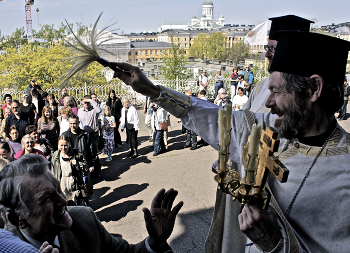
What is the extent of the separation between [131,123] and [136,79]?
7218 mm

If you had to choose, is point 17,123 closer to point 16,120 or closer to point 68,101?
point 16,120

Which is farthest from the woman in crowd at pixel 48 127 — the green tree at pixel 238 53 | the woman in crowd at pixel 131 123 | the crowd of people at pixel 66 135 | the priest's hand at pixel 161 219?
the green tree at pixel 238 53

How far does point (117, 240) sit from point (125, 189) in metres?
4.94

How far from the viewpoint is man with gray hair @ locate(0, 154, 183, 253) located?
1683 mm

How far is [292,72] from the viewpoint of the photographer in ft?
4.42

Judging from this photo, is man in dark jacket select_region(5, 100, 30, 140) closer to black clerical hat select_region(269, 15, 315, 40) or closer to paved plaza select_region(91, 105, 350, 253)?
paved plaza select_region(91, 105, 350, 253)

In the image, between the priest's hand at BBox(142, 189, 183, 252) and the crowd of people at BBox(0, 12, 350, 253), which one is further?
the priest's hand at BBox(142, 189, 183, 252)

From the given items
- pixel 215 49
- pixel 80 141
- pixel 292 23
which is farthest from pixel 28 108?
pixel 215 49

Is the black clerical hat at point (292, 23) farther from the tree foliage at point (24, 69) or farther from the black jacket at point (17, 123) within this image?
the tree foliage at point (24, 69)

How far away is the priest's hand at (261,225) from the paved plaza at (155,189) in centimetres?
375

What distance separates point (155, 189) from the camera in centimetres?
690

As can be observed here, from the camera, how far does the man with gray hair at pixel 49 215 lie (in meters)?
1.68

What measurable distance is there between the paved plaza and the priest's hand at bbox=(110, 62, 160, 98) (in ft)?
12.1

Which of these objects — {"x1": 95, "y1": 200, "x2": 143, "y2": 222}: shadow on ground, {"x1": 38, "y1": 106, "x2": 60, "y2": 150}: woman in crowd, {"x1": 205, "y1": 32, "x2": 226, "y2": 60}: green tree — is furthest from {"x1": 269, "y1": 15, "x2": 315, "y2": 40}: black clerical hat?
{"x1": 205, "y1": 32, "x2": 226, "y2": 60}: green tree
